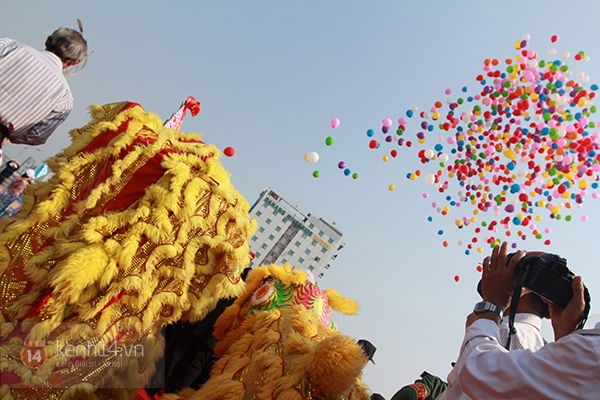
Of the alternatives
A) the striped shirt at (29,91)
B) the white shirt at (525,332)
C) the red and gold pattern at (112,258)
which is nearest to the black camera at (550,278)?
the white shirt at (525,332)

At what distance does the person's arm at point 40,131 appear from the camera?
1.93 meters

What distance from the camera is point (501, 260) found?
162 cm

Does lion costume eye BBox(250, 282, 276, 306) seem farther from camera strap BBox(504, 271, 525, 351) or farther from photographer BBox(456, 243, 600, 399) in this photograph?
camera strap BBox(504, 271, 525, 351)

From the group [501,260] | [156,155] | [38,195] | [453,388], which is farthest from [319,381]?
[38,195]

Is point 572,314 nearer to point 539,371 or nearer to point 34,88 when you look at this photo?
point 539,371

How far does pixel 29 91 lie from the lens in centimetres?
184

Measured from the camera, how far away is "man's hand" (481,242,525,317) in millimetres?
1576

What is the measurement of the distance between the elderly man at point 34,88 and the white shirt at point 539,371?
205cm

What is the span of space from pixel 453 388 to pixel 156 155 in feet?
4.93

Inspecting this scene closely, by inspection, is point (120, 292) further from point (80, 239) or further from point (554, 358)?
point (554, 358)

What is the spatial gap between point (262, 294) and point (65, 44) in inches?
61.2

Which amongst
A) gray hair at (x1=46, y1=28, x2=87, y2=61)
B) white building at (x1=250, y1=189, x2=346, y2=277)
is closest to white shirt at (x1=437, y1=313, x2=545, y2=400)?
gray hair at (x1=46, y1=28, x2=87, y2=61)

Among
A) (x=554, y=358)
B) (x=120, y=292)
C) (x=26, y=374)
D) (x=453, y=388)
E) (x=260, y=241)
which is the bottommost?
(x=26, y=374)

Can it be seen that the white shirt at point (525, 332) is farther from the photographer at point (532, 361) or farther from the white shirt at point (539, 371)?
the white shirt at point (539, 371)
